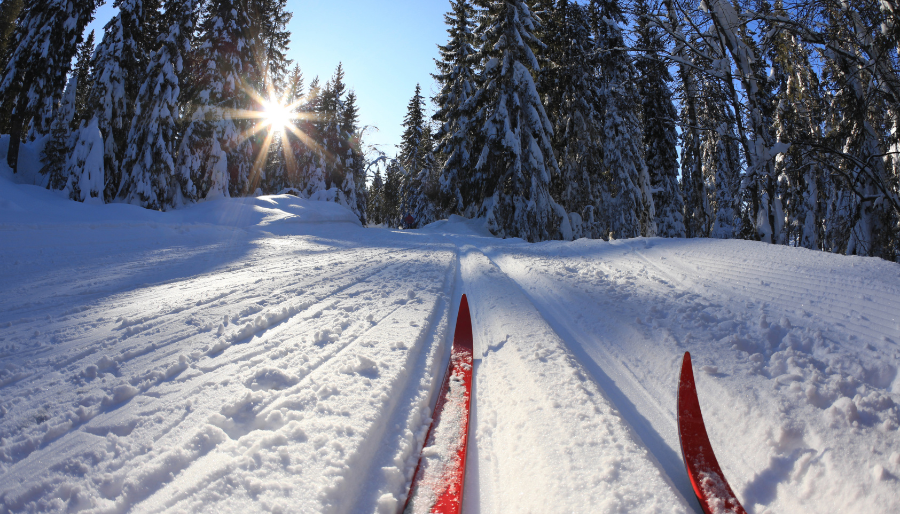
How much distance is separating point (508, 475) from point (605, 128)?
1571 centimetres

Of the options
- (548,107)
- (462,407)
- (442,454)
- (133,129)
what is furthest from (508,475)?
(548,107)

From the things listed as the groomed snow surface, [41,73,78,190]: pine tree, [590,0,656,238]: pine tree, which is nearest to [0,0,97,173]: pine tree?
[41,73,78,190]: pine tree

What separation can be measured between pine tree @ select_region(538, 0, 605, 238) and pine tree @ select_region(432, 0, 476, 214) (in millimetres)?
3865

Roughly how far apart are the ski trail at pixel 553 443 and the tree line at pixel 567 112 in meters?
5.39

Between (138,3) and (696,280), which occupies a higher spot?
(138,3)

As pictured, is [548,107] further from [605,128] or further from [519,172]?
[519,172]

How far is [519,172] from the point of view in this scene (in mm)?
14945

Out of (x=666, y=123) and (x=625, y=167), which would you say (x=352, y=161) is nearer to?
(x=625, y=167)

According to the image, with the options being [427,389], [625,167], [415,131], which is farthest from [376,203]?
[427,389]

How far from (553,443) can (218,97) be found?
1705 cm

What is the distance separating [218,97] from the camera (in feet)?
46.6

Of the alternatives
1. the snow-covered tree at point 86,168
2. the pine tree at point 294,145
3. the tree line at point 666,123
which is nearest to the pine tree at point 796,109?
the tree line at point 666,123

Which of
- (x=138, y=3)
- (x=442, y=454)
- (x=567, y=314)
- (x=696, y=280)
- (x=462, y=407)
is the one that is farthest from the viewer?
(x=138, y=3)

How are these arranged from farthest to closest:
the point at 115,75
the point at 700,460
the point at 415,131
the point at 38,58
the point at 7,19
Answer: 1. the point at 415,131
2. the point at 7,19
3. the point at 115,75
4. the point at 38,58
5. the point at 700,460
